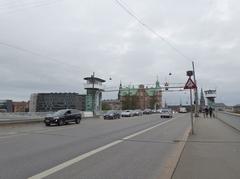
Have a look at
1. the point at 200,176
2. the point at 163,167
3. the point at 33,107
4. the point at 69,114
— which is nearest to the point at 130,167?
the point at 163,167

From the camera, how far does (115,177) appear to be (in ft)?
25.2

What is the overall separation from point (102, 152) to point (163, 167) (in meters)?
3.43

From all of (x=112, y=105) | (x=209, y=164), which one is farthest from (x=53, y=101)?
(x=209, y=164)

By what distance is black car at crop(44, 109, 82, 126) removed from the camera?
32.4 metres

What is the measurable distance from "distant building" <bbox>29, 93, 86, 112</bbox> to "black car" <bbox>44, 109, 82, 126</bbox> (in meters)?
97.3

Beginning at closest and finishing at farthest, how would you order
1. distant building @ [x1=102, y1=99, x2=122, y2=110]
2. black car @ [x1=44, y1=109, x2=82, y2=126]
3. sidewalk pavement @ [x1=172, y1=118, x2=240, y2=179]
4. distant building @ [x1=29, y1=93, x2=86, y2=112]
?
sidewalk pavement @ [x1=172, y1=118, x2=240, y2=179] < black car @ [x1=44, y1=109, x2=82, y2=126] < distant building @ [x1=29, y1=93, x2=86, y2=112] < distant building @ [x1=102, y1=99, x2=122, y2=110]

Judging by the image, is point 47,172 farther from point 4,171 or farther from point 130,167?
point 130,167

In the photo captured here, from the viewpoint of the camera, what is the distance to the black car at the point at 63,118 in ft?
106

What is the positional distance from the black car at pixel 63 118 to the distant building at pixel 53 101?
9734 cm

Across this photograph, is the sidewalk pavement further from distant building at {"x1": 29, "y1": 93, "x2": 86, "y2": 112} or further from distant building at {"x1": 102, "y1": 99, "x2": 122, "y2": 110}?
distant building at {"x1": 102, "y1": 99, "x2": 122, "y2": 110}

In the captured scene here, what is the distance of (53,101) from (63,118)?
105m

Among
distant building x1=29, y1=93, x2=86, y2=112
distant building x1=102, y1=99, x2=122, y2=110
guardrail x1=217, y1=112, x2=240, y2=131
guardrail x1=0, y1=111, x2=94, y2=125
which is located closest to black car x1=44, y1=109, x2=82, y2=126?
guardrail x1=0, y1=111, x2=94, y2=125

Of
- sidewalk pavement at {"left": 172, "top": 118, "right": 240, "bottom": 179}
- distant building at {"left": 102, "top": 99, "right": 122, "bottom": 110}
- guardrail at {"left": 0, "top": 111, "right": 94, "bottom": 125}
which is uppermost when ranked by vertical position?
distant building at {"left": 102, "top": 99, "right": 122, "bottom": 110}

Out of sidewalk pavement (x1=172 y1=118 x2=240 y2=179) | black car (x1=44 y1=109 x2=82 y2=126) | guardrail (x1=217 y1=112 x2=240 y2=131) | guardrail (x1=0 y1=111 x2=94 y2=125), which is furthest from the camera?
guardrail (x1=0 y1=111 x2=94 y2=125)
